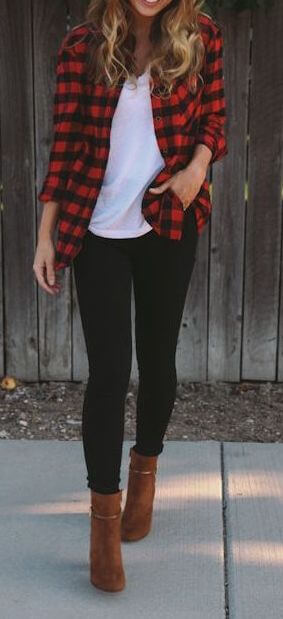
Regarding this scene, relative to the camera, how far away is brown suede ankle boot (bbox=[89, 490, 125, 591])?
8.47 feet

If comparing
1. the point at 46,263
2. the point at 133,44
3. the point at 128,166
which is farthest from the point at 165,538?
the point at 133,44

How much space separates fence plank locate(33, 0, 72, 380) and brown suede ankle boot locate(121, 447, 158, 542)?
1377mm

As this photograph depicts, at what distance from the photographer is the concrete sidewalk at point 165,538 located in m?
2.61

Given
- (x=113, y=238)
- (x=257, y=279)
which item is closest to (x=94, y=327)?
(x=113, y=238)

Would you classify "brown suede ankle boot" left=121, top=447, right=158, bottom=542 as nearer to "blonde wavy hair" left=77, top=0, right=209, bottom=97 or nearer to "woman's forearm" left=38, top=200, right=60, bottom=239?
"woman's forearm" left=38, top=200, right=60, bottom=239

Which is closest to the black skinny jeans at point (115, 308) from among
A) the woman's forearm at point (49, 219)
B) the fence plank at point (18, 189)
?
the woman's forearm at point (49, 219)

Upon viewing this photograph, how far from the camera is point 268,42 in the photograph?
395 centimetres

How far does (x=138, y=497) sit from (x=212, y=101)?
124 cm

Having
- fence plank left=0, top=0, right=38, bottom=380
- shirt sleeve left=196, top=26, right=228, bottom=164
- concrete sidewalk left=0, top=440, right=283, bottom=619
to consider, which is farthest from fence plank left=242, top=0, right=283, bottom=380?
shirt sleeve left=196, top=26, right=228, bottom=164

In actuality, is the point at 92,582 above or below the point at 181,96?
below

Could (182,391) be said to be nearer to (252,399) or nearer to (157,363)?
(252,399)

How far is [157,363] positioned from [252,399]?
153cm

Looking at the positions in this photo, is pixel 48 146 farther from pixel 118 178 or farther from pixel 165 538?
pixel 165 538

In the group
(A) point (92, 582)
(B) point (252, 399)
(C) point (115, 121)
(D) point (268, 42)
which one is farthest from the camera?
(B) point (252, 399)
